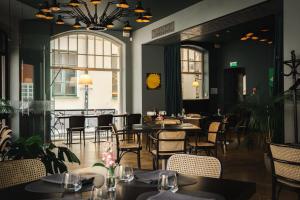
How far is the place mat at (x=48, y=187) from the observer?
188 centimetres

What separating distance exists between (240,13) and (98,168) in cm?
540

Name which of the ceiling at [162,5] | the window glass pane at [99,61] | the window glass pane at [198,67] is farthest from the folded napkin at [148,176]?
the window glass pane at [198,67]

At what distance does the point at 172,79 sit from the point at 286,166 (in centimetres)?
812

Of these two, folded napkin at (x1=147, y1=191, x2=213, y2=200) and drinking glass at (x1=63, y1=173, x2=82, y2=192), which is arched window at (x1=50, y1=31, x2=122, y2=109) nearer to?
drinking glass at (x1=63, y1=173, x2=82, y2=192)

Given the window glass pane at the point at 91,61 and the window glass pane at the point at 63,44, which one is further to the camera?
the window glass pane at the point at 91,61

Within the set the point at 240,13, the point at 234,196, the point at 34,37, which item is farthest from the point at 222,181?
the point at 34,37

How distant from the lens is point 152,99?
36.1 feet

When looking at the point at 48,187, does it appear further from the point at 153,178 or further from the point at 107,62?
the point at 107,62

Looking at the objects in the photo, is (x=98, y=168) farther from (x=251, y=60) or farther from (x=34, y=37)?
(x=251, y=60)

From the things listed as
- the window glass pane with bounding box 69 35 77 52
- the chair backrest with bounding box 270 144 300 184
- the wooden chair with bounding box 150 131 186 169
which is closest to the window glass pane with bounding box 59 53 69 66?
the window glass pane with bounding box 69 35 77 52

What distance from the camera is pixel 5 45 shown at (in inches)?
299

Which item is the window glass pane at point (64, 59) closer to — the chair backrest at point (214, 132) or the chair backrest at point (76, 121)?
the chair backrest at point (76, 121)

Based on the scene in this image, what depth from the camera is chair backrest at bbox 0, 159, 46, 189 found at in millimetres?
2393

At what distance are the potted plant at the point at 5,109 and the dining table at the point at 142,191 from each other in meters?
5.44
